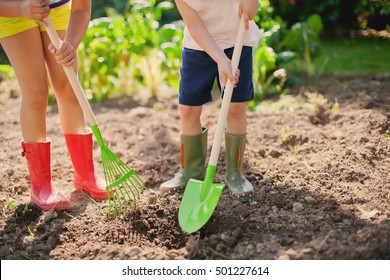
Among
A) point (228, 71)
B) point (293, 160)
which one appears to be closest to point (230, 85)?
point (228, 71)

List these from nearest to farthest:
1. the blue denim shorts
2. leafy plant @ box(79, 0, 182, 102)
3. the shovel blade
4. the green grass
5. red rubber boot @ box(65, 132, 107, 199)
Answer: the shovel blade < the blue denim shorts < red rubber boot @ box(65, 132, 107, 199) < leafy plant @ box(79, 0, 182, 102) < the green grass

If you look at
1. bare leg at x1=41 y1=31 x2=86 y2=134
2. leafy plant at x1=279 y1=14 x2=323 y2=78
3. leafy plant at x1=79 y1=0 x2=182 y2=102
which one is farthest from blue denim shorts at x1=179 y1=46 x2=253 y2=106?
leafy plant at x1=279 y1=14 x2=323 y2=78

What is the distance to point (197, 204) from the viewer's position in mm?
2408

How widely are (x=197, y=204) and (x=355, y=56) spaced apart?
10.9 feet

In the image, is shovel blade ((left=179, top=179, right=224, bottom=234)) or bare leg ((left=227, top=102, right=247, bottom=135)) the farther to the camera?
bare leg ((left=227, top=102, right=247, bottom=135))

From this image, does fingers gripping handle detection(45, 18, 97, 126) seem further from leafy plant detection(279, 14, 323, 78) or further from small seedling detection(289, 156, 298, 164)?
leafy plant detection(279, 14, 323, 78)

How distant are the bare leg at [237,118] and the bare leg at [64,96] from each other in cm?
69

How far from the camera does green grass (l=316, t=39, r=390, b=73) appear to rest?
15.6 feet

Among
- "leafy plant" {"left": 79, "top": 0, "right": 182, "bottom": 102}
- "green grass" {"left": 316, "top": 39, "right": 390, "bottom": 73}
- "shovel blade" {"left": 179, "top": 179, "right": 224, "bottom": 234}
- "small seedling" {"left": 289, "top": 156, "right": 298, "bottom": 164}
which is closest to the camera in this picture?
"shovel blade" {"left": 179, "top": 179, "right": 224, "bottom": 234}

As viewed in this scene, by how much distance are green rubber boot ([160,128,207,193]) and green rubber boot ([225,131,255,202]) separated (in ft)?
0.42

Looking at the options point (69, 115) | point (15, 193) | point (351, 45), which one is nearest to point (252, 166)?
point (69, 115)

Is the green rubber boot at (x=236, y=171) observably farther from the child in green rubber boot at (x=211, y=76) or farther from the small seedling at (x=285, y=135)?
the small seedling at (x=285, y=135)

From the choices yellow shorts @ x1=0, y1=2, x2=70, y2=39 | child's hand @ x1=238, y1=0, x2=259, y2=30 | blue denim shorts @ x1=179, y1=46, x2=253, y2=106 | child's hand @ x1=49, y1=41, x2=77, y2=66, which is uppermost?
child's hand @ x1=238, y1=0, x2=259, y2=30

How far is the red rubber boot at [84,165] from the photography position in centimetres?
277
